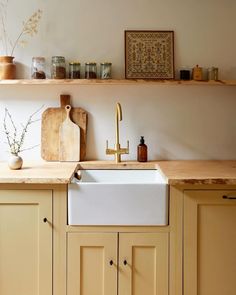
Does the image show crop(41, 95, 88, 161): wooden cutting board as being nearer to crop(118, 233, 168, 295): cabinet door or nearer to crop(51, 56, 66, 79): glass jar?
crop(51, 56, 66, 79): glass jar

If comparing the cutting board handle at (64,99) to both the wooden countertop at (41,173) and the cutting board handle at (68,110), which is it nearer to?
the cutting board handle at (68,110)

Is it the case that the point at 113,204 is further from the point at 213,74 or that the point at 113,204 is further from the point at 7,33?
the point at 7,33

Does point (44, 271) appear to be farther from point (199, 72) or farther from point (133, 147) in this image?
point (199, 72)

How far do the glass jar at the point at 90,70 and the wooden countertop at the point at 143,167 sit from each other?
22.5 inches

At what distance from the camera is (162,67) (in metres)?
2.67

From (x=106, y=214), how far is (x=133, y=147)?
80 centimetres

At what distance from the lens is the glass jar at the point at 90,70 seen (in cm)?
261

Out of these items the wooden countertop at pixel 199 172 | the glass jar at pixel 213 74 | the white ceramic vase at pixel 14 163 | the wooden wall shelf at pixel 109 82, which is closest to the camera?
the wooden countertop at pixel 199 172

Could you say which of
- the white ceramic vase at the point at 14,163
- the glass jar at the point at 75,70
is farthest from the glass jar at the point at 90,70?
the white ceramic vase at the point at 14,163

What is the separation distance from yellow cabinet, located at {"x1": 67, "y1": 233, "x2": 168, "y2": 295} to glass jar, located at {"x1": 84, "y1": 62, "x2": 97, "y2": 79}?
1074mm

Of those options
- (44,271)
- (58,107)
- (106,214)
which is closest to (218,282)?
(106,214)

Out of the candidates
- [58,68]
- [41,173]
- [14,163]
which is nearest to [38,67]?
[58,68]

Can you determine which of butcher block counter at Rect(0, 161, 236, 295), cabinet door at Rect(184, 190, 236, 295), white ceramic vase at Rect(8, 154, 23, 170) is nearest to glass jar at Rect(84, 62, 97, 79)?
white ceramic vase at Rect(8, 154, 23, 170)

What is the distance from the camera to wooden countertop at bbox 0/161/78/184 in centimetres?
201
